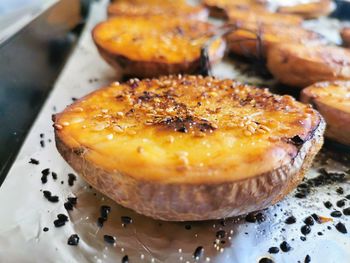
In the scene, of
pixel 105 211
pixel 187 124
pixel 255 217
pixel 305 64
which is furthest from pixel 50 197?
pixel 305 64

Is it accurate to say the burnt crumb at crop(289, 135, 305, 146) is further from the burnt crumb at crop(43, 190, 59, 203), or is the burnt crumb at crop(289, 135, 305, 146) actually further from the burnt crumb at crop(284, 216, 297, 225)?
the burnt crumb at crop(43, 190, 59, 203)

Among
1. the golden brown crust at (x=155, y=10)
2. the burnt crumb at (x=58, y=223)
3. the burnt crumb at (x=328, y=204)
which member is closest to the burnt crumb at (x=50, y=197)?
the burnt crumb at (x=58, y=223)

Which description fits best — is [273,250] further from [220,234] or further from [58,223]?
[58,223]

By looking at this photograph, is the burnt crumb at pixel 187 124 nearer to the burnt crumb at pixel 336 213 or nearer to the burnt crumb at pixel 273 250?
the burnt crumb at pixel 273 250

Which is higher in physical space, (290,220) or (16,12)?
(16,12)

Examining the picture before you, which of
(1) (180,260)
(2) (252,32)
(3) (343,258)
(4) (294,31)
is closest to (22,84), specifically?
(1) (180,260)

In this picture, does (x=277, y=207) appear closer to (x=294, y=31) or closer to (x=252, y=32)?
(x=252, y=32)
